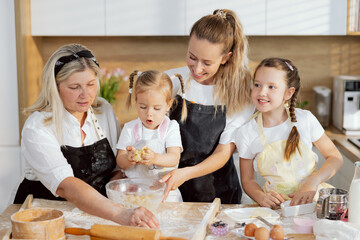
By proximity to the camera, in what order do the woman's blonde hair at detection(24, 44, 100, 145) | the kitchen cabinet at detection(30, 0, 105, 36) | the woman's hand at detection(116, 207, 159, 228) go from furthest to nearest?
the kitchen cabinet at detection(30, 0, 105, 36)
the woman's blonde hair at detection(24, 44, 100, 145)
the woman's hand at detection(116, 207, 159, 228)

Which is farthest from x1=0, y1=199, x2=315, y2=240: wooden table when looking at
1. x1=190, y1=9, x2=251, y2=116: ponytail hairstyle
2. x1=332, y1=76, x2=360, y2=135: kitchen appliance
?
x1=332, y1=76, x2=360, y2=135: kitchen appliance

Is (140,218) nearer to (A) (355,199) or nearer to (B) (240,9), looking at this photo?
(A) (355,199)

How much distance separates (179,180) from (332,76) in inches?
90.4

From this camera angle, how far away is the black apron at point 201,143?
6.73 ft

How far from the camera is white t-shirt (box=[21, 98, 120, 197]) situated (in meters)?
1.71

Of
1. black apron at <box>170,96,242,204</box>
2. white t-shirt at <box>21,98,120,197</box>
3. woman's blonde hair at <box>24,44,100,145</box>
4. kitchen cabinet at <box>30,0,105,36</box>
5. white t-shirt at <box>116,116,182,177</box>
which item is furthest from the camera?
kitchen cabinet at <box>30,0,105,36</box>

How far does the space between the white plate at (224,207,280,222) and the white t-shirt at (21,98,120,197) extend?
564mm

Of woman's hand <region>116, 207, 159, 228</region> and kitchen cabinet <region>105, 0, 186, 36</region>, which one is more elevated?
kitchen cabinet <region>105, 0, 186, 36</region>

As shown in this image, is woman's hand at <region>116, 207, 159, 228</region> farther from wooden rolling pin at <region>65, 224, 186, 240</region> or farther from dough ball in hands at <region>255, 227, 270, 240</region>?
dough ball in hands at <region>255, 227, 270, 240</region>

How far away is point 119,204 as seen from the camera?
161cm

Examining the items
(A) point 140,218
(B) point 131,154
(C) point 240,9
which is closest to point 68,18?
(C) point 240,9

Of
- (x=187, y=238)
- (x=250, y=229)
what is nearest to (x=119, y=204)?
(x=187, y=238)

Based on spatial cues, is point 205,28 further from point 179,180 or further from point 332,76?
point 332,76

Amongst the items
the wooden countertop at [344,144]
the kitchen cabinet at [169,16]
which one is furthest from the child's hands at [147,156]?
the kitchen cabinet at [169,16]
